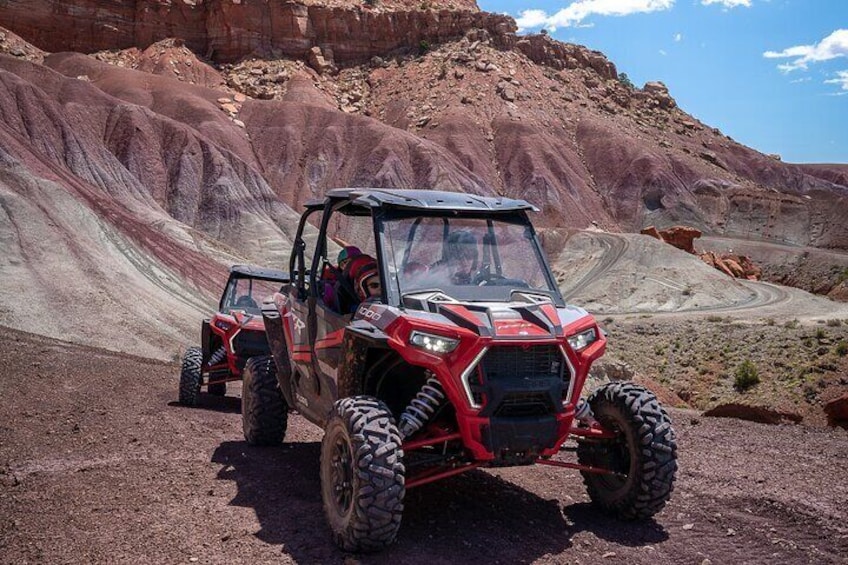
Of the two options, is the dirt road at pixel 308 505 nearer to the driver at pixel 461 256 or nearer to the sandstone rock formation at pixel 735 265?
the driver at pixel 461 256

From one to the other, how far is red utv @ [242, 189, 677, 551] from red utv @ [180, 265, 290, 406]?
646 centimetres

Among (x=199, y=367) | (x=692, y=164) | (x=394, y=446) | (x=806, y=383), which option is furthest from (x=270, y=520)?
(x=692, y=164)

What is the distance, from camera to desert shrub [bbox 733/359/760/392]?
25203 mm

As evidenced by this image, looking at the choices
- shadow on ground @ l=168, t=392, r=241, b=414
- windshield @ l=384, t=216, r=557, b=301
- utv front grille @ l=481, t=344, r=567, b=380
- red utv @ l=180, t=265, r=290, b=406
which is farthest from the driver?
shadow on ground @ l=168, t=392, r=241, b=414

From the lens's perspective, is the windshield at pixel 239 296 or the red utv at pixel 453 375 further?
the windshield at pixel 239 296

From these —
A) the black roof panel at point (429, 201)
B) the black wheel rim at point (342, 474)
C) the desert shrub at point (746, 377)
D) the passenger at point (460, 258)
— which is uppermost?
the black roof panel at point (429, 201)

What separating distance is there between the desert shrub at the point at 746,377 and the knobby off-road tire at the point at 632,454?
20.2m

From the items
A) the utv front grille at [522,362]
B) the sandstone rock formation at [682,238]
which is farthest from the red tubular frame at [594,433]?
the sandstone rock formation at [682,238]

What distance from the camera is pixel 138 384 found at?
570 inches

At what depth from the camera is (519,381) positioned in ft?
19.0

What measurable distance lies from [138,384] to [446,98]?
3341 inches

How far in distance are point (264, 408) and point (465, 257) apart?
3527 millimetres

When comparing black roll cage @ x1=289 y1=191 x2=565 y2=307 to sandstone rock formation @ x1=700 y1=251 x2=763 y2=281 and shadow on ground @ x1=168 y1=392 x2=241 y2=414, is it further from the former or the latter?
sandstone rock formation @ x1=700 y1=251 x2=763 y2=281

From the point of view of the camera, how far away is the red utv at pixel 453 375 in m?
5.70
